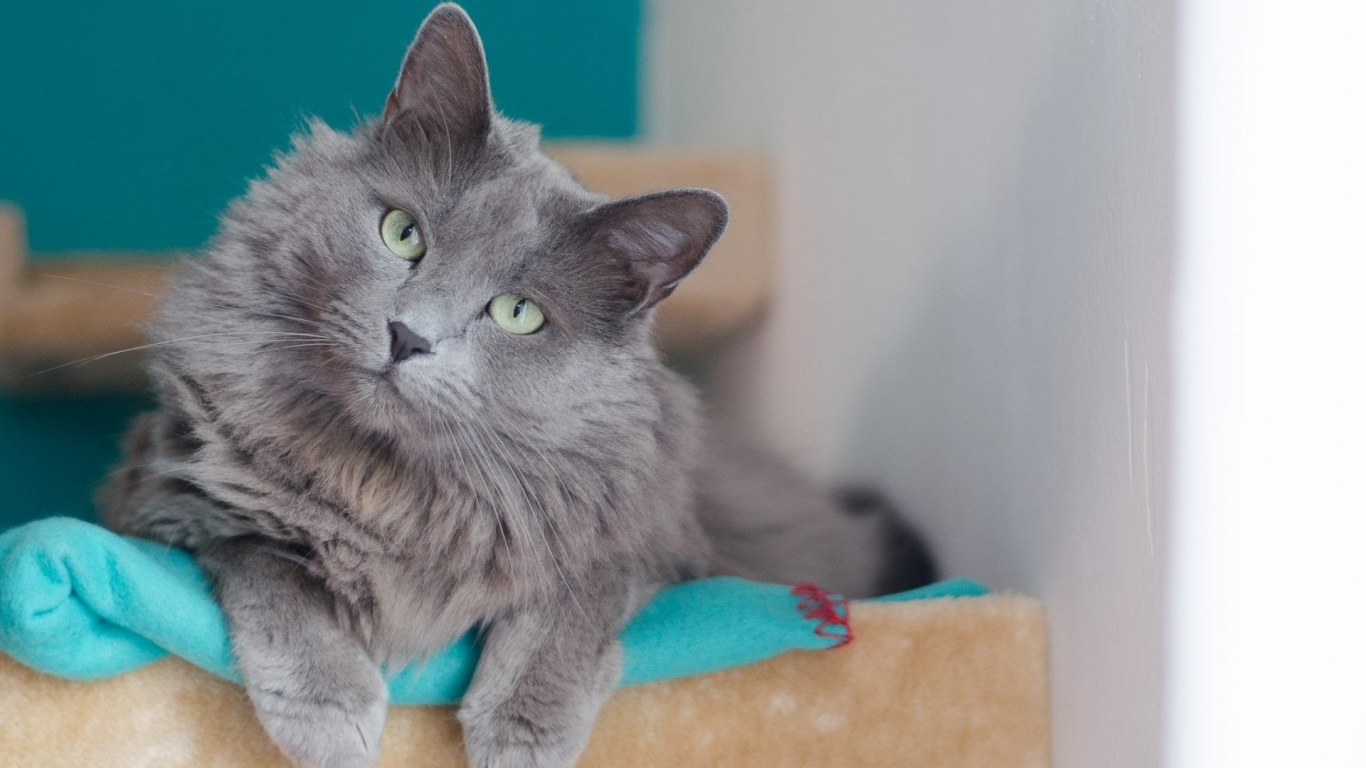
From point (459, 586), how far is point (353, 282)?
1.12ft

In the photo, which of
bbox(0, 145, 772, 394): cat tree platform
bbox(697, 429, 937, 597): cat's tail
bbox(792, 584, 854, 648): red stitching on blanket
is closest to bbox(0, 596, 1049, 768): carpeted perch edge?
bbox(792, 584, 854, 648): red stitching on blanket

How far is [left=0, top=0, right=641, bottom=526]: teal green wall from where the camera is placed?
8.21ft

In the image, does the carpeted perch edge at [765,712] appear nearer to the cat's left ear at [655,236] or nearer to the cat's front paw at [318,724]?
the cat's front paw at [318,724]

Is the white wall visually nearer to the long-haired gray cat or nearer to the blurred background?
the blurred background

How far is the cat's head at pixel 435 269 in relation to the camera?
1.13 meters

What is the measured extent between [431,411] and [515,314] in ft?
0.49

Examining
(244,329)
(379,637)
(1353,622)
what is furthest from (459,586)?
(1353,622)

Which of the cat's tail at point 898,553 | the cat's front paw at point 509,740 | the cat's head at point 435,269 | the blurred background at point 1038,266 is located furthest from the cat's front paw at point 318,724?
the cat's tail at point 898,553

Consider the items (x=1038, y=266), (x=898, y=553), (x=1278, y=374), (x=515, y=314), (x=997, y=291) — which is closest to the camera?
(x=1278, y=374)

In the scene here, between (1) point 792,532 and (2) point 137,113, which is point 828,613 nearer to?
(1) point 792,532

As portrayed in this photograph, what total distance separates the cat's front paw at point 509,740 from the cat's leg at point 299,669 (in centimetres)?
9

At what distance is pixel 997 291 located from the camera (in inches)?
60.2

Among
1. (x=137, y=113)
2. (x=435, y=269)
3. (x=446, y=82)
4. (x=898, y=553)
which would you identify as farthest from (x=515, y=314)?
(x=137, y=113)

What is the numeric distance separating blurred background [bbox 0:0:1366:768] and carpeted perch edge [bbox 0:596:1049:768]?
7 centimetres
